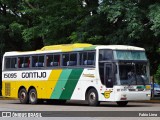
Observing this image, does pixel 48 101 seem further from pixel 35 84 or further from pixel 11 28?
pixel 11 28

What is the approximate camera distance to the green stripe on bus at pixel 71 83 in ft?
94.2

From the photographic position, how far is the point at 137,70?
27.4 metres

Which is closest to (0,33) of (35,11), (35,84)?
(35,11)

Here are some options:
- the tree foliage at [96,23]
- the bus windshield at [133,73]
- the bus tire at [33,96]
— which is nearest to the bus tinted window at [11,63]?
the bus tire at [33,96]

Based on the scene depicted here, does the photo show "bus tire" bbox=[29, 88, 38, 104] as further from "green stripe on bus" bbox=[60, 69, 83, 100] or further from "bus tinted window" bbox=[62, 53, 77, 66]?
"bus tinted window" bbox=[62, 53, 77, 66]

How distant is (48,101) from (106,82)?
333 inches

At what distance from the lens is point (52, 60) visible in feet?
100

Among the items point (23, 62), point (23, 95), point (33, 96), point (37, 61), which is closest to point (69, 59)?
point (37, 61)

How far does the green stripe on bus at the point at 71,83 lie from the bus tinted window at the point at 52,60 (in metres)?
1.40

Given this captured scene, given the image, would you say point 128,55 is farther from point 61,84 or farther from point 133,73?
point 61,84

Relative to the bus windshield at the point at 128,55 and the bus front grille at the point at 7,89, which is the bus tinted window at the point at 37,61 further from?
the bus windshield at the point at 128,55

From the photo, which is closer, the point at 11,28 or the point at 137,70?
the point at 137,70

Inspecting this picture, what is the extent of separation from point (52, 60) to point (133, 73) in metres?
5.69

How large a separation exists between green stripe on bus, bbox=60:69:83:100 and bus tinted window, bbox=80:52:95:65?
1.86 ft
